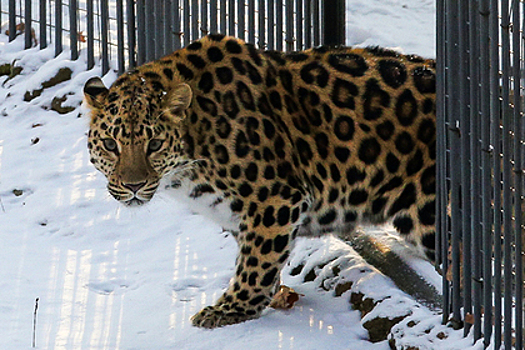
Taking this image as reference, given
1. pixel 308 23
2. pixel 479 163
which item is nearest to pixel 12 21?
pixel 308 23

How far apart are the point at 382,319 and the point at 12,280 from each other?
2.49 metres

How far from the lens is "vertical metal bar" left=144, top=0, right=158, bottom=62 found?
904 centimetres

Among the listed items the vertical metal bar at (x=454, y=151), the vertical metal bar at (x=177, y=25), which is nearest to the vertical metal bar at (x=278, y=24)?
the vertical metal bar at (x=177, y=25)

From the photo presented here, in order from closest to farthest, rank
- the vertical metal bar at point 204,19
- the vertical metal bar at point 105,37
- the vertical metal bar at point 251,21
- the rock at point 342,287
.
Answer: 1. the rock at point 342,287
2. the vertical metal bar at point 251,21
3. the vertical metal bar at point 204,19
4. the vertical metal bar at point 105,37

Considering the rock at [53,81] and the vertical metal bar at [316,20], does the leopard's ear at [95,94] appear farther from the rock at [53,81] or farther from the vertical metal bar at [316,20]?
the rock at [53,81]

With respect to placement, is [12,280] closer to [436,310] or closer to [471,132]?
[436,310]

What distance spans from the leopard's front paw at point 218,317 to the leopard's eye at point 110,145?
1058mm

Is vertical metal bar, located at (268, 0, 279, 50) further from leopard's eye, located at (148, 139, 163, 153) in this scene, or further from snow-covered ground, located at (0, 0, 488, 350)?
leopard's eye, located at (148, 139, 163, 153)

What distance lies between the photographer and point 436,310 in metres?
5.69

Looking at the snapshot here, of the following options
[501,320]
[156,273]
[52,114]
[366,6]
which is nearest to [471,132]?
[501,320]

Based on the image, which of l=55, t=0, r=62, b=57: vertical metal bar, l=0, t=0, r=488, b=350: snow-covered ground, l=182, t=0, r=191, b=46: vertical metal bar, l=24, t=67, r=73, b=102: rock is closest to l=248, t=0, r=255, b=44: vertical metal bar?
l=182, t=0, r=191, b=46: vertical metal bar

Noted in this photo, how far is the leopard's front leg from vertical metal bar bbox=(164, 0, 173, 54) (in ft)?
10.5

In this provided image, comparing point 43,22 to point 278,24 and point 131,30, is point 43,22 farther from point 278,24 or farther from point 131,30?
point 278,24

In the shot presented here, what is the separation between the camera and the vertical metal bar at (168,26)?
8.85 metres
